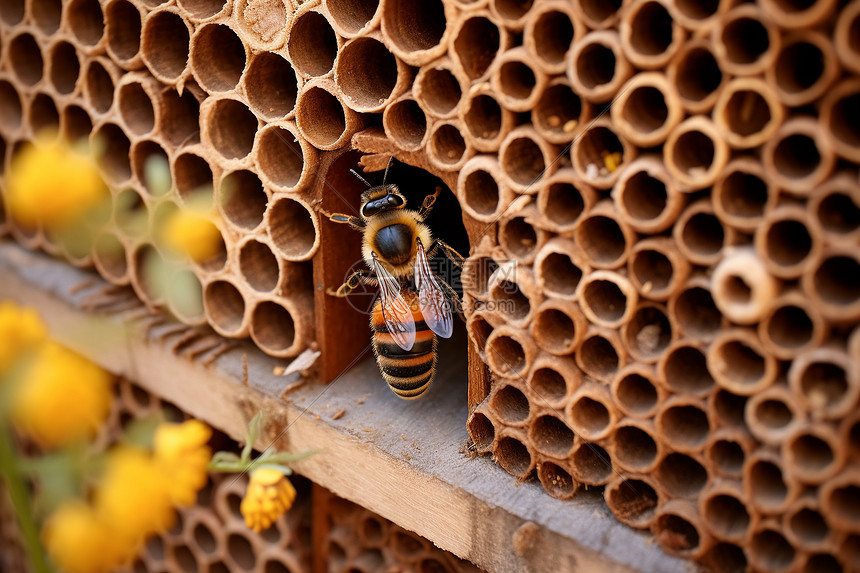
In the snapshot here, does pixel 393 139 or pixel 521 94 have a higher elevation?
pixel 521 94

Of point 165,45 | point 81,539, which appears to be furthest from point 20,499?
point 165,45

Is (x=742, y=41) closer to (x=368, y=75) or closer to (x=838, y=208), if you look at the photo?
(x=838, y=208)

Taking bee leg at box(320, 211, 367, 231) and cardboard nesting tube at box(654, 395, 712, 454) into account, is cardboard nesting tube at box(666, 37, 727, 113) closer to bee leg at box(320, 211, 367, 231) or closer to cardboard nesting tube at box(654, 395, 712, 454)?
cardboard nesting tube at box(654, 395, 712, 454)

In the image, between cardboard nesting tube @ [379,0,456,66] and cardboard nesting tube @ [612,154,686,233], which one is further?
cardboard nesting tube @ [379,0,456,66]

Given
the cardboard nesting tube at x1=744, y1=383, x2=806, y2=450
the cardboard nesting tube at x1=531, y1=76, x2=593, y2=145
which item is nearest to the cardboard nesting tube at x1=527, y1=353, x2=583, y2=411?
the cardboard nesting tube at x1=744, y1=383, x2=806, y2=450

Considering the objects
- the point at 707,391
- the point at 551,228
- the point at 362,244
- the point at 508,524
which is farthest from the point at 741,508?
the point at 362,244

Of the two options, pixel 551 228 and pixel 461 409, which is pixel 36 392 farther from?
pixel 461 409

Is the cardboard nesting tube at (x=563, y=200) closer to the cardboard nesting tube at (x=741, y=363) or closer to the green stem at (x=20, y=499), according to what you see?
the cardboard nesting tube at (x=741, y=363)
